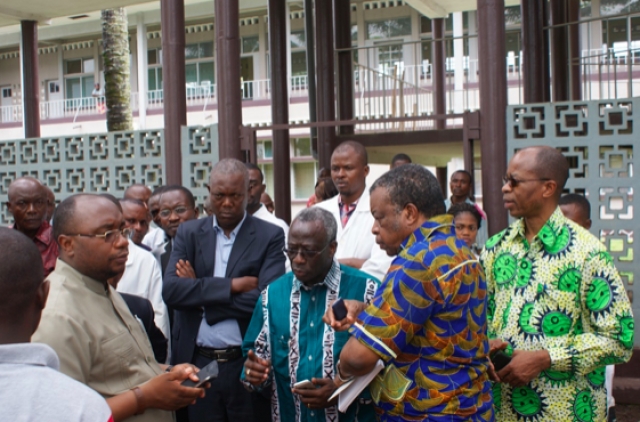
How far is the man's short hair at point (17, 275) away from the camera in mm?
1827

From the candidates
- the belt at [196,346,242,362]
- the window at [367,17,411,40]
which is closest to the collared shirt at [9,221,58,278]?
the belt at [196,346,242,362]

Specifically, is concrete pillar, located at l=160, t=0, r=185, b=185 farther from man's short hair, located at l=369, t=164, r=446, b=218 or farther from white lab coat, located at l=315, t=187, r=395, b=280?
man's short hair, located at l=369, t=164, r=446, b=218

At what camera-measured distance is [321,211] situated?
11.9 ft

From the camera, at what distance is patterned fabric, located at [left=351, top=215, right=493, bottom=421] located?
2760mm

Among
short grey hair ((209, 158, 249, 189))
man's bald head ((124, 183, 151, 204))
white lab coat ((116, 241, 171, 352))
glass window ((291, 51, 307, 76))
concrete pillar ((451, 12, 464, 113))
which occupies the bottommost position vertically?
white lab coat ((116, 241, 171, 352))

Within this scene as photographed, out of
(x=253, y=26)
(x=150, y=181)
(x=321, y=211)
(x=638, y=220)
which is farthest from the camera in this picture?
(x=253, y=26)

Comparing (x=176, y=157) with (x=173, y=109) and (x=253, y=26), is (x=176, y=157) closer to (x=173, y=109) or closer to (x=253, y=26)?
(x=173, y=109)

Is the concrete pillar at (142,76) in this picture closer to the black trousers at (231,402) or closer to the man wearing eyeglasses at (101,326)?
the black trousers at (231,402)

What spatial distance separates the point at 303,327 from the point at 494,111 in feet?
12.6

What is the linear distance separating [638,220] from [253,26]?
21.3 meters

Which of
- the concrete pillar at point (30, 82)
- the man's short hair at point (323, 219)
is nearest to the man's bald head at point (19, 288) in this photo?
the man's short hair at point (323, 219)

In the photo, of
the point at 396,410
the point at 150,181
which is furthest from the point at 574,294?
the point at 150,181

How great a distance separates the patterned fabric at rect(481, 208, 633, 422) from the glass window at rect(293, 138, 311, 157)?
22329 millimetres

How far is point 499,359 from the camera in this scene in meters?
3.19
